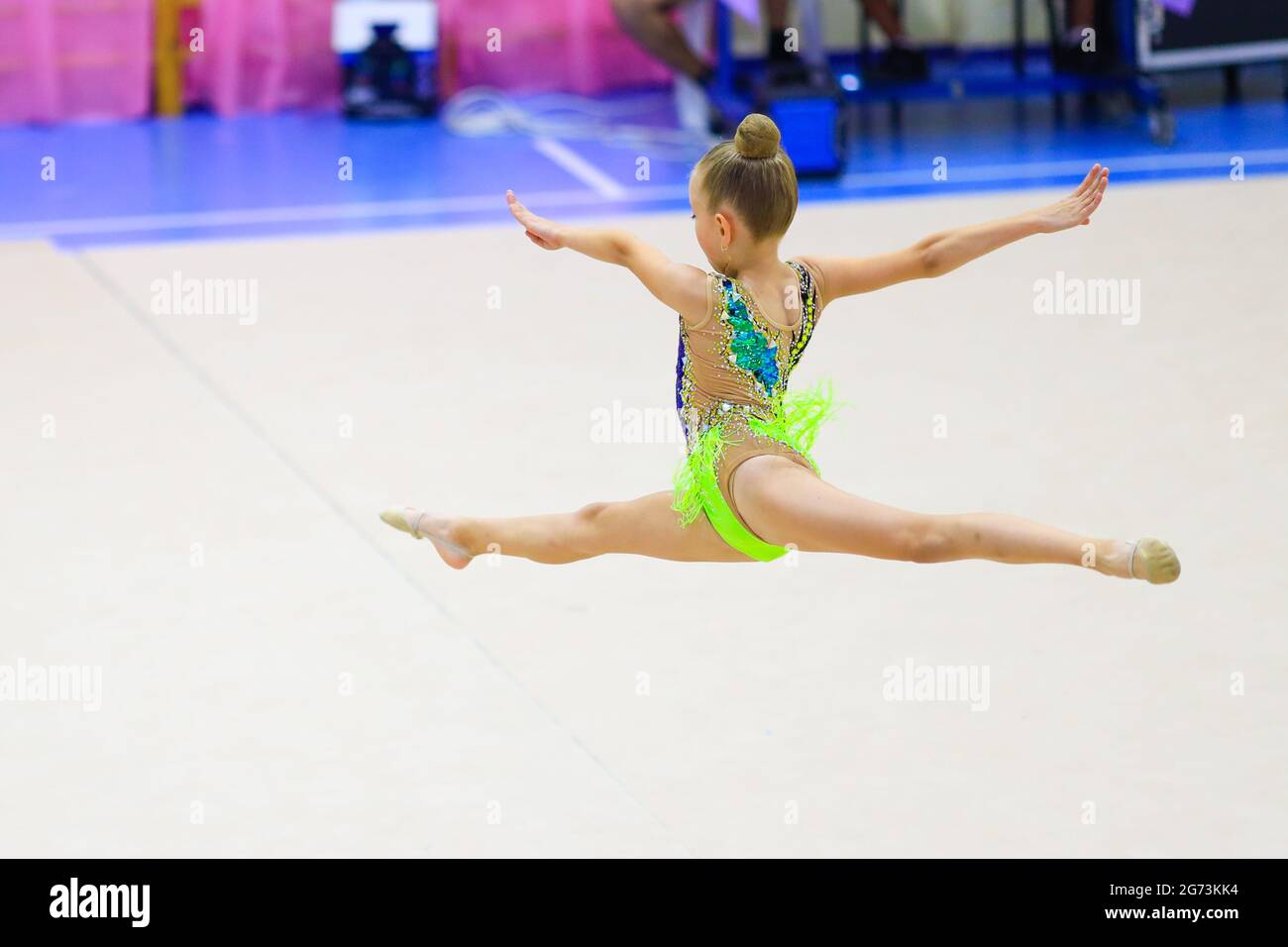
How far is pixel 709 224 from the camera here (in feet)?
8.16

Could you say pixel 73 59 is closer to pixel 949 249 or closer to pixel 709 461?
pixel 709 461

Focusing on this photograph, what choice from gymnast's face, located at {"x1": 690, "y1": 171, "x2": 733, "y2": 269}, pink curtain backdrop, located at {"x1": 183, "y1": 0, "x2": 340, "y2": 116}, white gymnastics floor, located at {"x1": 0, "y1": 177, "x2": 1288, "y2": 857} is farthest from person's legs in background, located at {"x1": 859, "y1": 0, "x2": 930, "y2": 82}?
gymnast's face, located at {"x1": 690, "y1": 171, "x2": 733, "y2": 269}

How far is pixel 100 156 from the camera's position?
7.99 meters

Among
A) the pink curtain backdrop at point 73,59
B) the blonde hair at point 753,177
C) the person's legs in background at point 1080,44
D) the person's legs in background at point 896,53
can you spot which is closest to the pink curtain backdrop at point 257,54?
the pink curtain backdrop at point 73,59

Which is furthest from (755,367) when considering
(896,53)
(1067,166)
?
(896,53)

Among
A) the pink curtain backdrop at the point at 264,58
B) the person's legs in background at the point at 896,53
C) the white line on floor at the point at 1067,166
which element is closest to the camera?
the white line on floor at the point at 1067,166

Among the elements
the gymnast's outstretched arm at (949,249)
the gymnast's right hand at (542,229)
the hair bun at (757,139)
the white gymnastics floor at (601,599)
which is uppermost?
the hair bun at (757,139)

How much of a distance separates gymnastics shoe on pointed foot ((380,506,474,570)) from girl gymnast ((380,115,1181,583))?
0.34 metres

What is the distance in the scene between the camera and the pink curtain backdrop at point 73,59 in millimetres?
8484

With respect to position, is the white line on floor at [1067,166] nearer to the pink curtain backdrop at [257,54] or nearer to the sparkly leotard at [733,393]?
the pink curtain backdrop at [257,54]

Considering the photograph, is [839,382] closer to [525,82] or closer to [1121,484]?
[1121,484]

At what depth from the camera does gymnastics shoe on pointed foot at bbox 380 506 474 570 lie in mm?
3023

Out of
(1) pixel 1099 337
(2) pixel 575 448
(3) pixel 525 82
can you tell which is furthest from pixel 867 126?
(2) pixel 575 448

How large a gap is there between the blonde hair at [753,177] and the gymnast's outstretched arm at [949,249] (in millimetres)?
180
